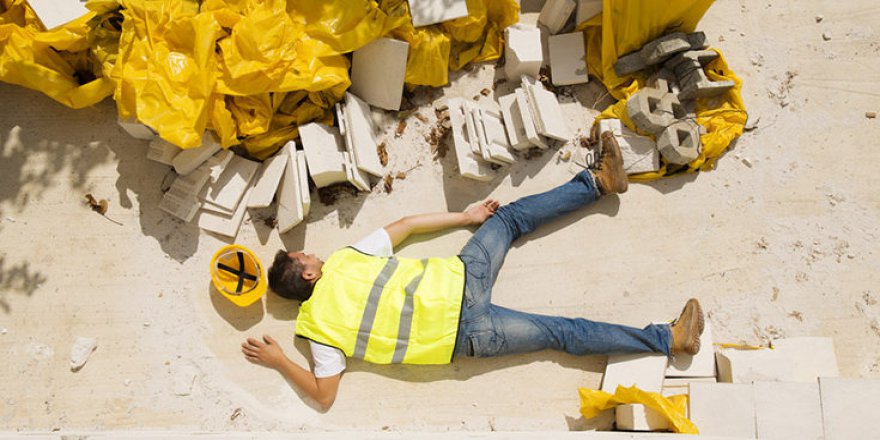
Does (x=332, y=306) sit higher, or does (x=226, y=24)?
(x=226, y=24)

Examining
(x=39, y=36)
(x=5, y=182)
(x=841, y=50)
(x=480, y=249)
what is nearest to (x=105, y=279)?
(x=5, y=182)

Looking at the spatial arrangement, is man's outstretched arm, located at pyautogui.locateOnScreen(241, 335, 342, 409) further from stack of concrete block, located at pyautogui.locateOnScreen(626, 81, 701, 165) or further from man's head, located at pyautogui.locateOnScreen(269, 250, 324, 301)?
stack of concrete block, located at pyautogui.locateOnScreen(626, 81, 701, 165)

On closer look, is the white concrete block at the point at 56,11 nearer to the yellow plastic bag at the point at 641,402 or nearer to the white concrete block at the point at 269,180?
the white concrete block at the point at 269,180

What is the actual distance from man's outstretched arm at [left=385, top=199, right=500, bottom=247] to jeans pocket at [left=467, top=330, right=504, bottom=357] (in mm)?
733

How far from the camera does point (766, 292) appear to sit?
13.4ft

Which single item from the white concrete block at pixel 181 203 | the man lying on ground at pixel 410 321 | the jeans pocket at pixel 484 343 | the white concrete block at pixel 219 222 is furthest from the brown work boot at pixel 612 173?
the white concrete block at pixel 181 203

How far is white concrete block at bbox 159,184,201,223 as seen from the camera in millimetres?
4062

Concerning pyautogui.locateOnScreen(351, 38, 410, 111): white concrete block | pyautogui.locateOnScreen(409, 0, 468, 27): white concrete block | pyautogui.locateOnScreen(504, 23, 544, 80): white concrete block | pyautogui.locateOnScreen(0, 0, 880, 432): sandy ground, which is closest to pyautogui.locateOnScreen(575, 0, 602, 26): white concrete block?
pyautogui.locateOnScreen(504, 23, 544, 80): white concrete block

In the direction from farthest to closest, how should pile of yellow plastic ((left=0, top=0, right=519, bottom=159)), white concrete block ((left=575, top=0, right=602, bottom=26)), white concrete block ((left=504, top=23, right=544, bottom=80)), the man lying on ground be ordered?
white concrete block ((left=575, top=0, right=602, bottom=26)) < white concrete block ((left=504, top=23, right=544, bottom=80)) < the man lying on ground < pile of yellow plastic ((left=0, top=0, right=519, bottom=159))

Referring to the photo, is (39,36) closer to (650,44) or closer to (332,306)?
(332,306)

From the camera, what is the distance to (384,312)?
376 cm

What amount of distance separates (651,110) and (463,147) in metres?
1.24

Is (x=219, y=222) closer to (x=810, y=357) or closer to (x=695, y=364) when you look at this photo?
(x=695, y=364)

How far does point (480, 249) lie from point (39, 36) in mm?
2870
